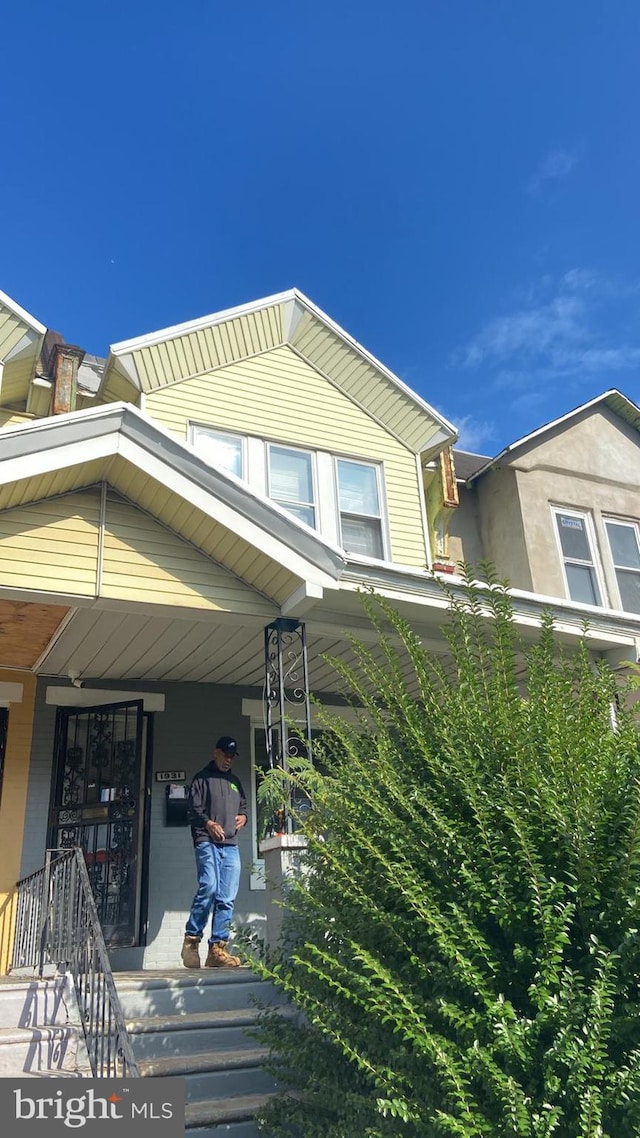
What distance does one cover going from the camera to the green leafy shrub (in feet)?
10.4

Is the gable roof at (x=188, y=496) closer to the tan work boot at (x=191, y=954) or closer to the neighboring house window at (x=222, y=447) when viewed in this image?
the tan work boot at (x=191, y=954)

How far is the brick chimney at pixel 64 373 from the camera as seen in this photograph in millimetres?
9375

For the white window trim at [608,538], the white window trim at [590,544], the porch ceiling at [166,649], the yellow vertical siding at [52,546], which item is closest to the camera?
the yellow vertical siding at [52,546]

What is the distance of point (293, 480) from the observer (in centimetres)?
1012

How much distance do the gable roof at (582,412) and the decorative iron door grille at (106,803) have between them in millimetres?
6557

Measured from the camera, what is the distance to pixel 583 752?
3.67m

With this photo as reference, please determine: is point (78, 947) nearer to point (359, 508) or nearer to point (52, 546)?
point (52, 546)

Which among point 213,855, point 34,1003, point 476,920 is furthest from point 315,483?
point 476,920

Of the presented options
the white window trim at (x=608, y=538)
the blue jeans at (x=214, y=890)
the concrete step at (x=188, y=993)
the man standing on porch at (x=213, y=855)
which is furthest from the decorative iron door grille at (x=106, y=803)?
the white window trim at (x=608, y=538)

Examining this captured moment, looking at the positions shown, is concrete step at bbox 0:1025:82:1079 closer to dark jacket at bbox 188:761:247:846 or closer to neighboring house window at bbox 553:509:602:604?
dark jacket at bbox 188:761:247:846

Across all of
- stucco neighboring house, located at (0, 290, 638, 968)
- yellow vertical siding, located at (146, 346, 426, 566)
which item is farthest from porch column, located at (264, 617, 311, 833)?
yellow vertical siding, located at (146, 346, 426, 566)

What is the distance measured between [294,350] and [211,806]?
6.20 metres

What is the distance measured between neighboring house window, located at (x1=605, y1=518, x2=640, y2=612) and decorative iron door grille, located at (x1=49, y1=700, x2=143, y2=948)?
7137 millimetres

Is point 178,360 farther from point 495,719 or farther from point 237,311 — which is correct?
point 495,719
